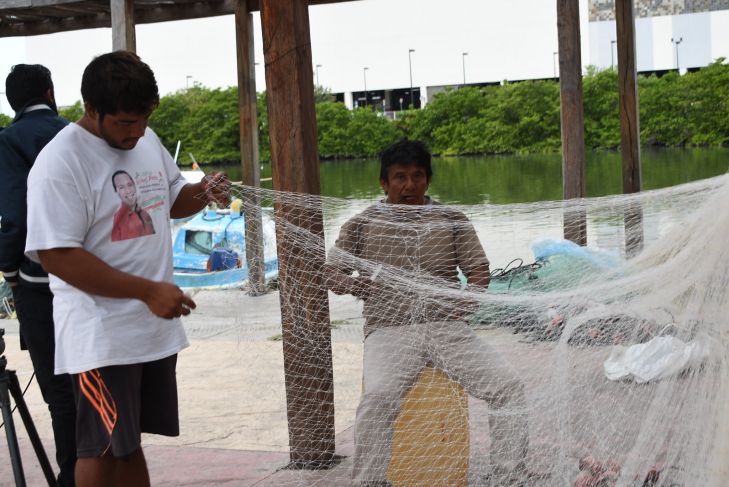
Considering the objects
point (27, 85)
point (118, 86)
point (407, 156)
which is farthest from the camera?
point (407, 156)

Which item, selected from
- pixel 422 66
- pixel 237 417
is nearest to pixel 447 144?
pixel 422 66

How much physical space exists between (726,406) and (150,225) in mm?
1535

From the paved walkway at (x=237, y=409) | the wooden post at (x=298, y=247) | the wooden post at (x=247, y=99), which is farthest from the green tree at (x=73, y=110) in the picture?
the wooden post at (x=298, y=247)

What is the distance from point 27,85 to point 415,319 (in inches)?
56.9

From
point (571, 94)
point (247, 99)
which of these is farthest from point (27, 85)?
point (247, 99)

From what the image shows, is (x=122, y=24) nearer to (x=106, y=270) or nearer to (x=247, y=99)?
(x=247, y=99)

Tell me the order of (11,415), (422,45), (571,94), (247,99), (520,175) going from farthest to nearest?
(422,45)
(520,175)
(247,99)
(571,94)
(11,415)

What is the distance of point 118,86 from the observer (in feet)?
7.68

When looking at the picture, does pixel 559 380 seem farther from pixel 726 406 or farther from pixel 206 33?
pixel 206 33

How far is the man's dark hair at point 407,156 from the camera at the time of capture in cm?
351

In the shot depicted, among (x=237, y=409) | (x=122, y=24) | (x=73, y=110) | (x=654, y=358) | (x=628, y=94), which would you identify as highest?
(x=73, y=110)

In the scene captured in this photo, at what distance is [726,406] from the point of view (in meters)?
2.46

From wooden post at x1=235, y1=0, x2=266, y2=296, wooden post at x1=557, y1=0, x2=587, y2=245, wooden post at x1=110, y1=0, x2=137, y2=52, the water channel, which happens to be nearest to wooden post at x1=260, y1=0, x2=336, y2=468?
wooden post at x1=110, y1=0, x2=137, y2=52

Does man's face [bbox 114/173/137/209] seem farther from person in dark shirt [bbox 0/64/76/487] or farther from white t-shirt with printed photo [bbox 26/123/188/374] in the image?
person in dark shirt [bbox 0/64/76/487]
